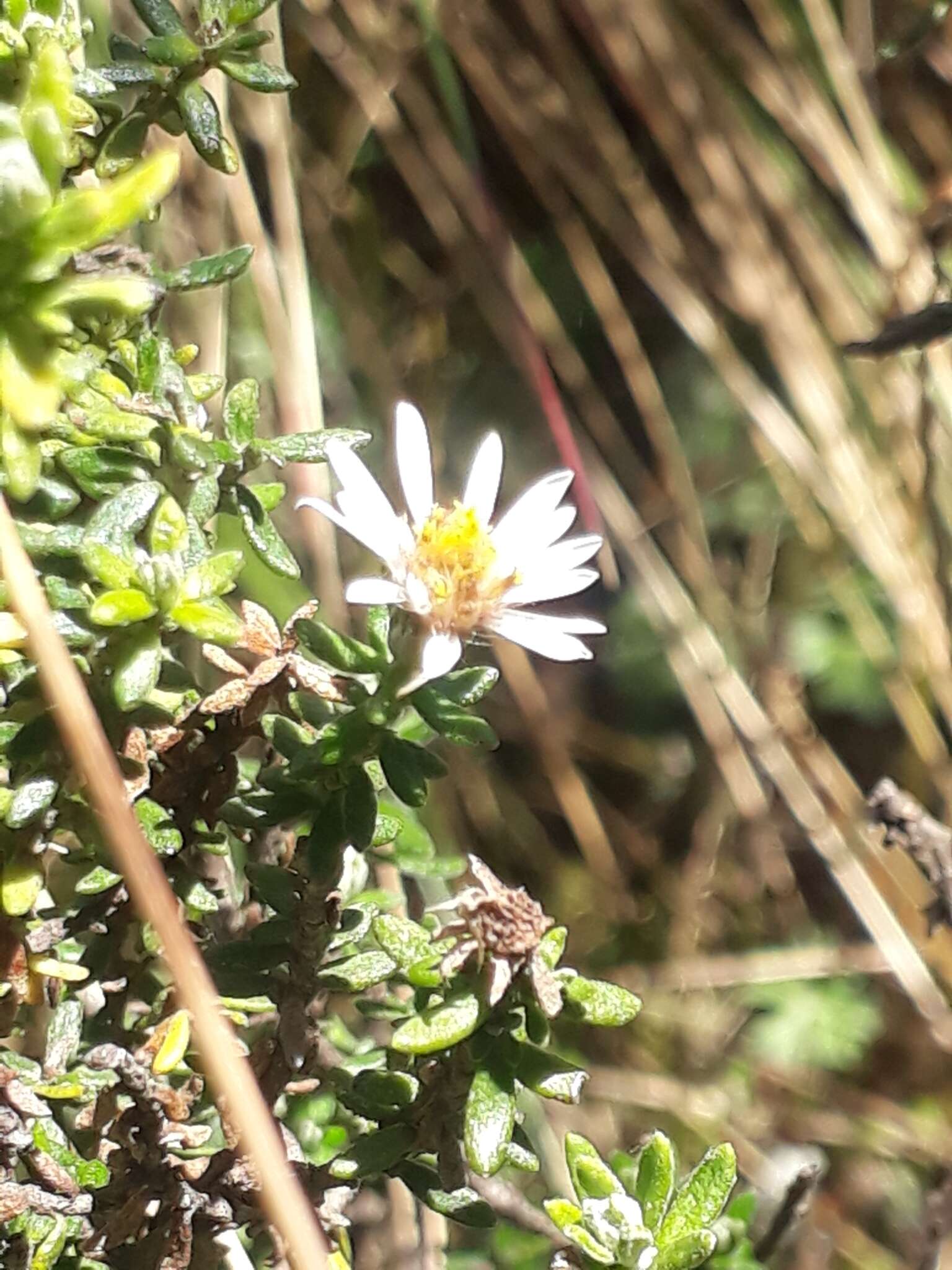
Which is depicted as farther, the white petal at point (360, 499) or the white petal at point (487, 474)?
the white petal at point (487, 474)

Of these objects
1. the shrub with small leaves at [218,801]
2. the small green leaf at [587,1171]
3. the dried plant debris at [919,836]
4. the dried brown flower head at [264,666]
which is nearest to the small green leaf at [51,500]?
the shrub with small leaves at [218,801]

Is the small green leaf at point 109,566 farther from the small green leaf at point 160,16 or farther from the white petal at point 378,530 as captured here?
the small green leaf at point 160,16

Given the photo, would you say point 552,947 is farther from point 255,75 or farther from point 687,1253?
point 255,75

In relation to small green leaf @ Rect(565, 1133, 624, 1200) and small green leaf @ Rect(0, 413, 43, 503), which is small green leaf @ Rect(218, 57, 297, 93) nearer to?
small green leaf @ Rect(0, 413, 43, 503)

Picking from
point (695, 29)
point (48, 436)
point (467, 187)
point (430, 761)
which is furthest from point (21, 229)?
point (695, 29)

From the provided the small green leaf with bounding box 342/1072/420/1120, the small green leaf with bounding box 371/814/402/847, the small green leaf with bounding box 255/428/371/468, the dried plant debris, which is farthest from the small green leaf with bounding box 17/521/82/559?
the dried plant debris

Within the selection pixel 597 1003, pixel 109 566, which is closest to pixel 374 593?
pixel 109 566
